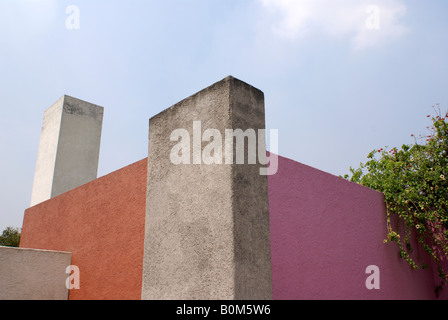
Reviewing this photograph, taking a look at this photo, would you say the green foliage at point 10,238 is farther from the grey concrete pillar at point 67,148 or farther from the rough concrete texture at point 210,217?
the rough concrete texture at point 210,217

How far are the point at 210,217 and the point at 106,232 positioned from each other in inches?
146

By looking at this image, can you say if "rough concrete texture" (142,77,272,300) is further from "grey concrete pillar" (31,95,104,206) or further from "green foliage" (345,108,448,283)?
"grey concrete pillar" (31,95,104,206)

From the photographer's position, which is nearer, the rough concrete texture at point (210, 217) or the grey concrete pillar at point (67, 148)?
the rough concrete texture at point (210, 217)

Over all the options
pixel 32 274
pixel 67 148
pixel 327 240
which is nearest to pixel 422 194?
pixel 327 240

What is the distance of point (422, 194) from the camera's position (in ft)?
19.5

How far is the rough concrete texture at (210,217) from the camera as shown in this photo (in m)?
2.31

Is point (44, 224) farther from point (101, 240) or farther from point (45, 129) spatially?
point (45, 129)

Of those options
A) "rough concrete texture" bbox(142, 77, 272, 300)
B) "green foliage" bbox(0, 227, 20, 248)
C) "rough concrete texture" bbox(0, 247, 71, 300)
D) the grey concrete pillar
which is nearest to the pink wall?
"rough concrete texture" bbox(142, 77, 272, 300)

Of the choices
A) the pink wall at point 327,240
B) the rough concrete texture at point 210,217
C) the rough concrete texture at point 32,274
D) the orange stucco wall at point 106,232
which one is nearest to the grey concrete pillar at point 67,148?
the orange stucco wall at point 106,232

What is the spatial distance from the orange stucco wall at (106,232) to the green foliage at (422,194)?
3681 mm

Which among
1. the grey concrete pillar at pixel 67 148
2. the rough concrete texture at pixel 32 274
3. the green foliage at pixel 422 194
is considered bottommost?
the rough concrete texture at pixel 32 274

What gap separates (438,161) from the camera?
594 centimetres
